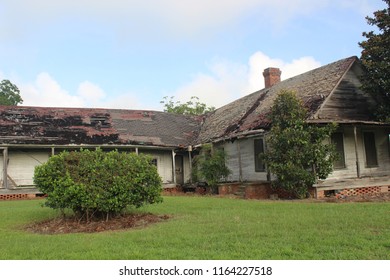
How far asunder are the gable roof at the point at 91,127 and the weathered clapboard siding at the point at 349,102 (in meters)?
10.3

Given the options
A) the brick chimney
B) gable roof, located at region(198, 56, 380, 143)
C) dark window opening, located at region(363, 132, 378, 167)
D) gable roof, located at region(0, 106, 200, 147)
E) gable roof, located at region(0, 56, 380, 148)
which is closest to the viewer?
gable roof, located at region(198, 56, 380, 143)

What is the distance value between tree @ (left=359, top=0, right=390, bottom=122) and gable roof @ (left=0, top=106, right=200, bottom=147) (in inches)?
467

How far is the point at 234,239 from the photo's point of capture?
7070mm

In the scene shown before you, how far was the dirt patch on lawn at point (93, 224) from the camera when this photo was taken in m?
9.41

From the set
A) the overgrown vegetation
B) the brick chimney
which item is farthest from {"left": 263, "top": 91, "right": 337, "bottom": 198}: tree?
the brick chimney

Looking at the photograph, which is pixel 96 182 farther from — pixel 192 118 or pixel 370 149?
pixel 192 118

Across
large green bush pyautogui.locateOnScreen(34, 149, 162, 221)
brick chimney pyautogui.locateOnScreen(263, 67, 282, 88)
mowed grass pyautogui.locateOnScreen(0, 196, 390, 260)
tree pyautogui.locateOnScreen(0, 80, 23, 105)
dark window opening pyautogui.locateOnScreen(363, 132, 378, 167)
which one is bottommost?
mowed grass pyautogui.locateOnScreen(0, 196, 390, 260)

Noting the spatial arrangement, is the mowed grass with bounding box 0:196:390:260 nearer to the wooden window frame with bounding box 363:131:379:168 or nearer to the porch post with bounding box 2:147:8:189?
the wooden window frame with bounding box 363:131:379:168

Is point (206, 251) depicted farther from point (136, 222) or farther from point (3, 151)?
point (3, 151)

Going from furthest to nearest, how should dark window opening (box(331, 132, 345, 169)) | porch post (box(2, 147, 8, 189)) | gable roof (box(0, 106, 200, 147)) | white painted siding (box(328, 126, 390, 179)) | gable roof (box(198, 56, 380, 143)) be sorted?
gable roof (box(0, 106, 200, 147)), porch post (box(2, 147, 8, 189)), white painted siding (box(328, 126, 390, 179)), dark window opening (box(331, 132, 345, 169)), gable roof (box(198, 56, 380, 143))

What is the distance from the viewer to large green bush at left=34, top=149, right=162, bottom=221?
970 centimetres

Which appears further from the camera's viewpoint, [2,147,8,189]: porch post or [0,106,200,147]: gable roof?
[0,106,200,147]: gable roof

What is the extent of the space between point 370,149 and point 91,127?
16.2 metres

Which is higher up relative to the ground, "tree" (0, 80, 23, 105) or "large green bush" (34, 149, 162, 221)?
"tree" (0, 80, 23, 105)
